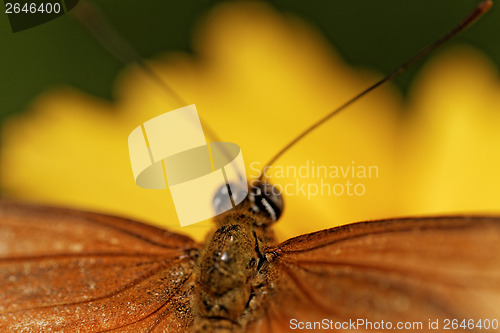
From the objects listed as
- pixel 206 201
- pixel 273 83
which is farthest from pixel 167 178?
pixel 273 83

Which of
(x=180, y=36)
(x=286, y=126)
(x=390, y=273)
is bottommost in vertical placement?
(x=390, y=273)

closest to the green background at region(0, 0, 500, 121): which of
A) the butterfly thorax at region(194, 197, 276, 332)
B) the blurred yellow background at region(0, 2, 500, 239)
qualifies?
the blurred yellow background at region(0, 2, 500, 239)

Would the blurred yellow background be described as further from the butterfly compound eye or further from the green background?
the butterfly compound eye

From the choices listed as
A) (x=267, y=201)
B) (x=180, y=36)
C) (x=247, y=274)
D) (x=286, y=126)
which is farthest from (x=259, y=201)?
(x=180, y=36)

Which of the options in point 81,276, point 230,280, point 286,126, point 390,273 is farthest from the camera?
point 286,126

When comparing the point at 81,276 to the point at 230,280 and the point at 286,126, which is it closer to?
the point at 230,280

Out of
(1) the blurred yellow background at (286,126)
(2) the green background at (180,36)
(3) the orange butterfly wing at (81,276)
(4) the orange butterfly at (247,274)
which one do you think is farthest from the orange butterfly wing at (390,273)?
(2) the green background at (180,36)

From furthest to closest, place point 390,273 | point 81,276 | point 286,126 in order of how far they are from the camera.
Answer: point 286,126, point 81,276, point 390,273
